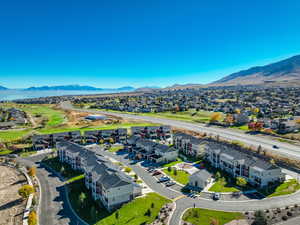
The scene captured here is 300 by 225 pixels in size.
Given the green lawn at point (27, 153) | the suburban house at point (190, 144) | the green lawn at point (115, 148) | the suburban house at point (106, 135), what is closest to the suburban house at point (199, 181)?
the suburban house at point (190, 144)

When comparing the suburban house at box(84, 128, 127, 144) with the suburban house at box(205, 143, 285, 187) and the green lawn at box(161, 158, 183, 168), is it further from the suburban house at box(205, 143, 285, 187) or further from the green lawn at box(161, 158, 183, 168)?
the suburban house at box(205, 143, 285, 187)

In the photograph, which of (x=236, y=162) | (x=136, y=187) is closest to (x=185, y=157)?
(x=236, y=162)

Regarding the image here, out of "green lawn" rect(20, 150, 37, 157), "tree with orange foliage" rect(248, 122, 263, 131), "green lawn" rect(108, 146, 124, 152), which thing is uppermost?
"tree with orange foliage" rect(248, 122, 263, 131)

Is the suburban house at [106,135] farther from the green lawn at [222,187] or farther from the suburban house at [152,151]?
the green lawn at [222,187]

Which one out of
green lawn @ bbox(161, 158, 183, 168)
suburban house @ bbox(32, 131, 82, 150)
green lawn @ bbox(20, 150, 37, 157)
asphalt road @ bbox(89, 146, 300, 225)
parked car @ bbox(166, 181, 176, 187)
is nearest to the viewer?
asphalt road @ bbox(89, 146, 300, 225)

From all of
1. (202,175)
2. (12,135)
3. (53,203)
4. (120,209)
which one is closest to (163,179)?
(202,175)

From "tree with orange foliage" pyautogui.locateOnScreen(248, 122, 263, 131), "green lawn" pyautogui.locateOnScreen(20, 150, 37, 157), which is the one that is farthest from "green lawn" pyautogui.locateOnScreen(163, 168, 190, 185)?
"tree with orange foliage" pyautogui.locateOnScreen(248, 122, 263, 131)

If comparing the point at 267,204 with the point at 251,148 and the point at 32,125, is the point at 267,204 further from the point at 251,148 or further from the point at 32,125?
the point at 32,125
